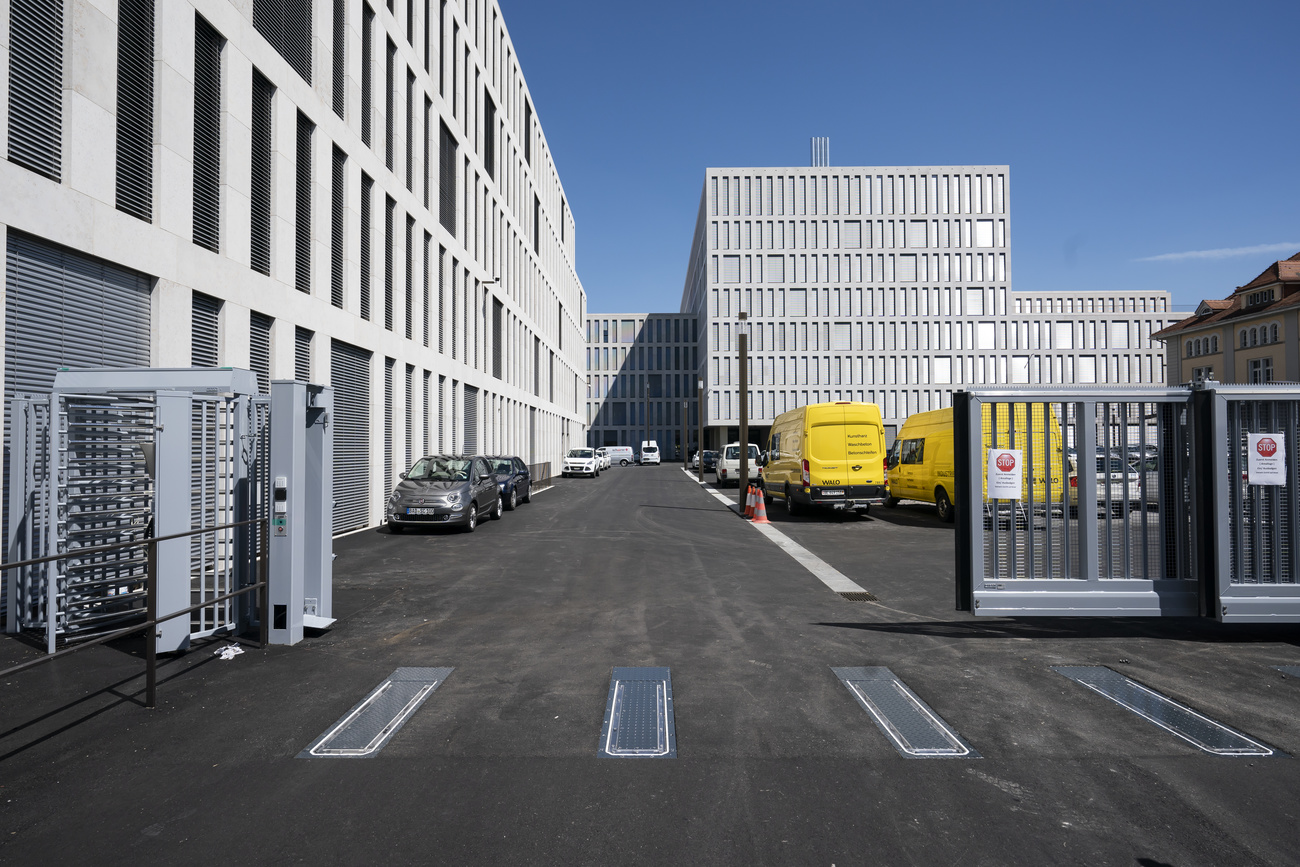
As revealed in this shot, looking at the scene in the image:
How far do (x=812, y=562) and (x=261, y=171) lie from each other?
11536 mm

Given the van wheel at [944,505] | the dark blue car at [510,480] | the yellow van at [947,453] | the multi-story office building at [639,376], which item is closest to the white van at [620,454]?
the multi-story office building at [639,376]

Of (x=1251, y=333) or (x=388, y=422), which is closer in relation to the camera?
(x=388, y=422)

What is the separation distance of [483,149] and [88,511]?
963 inches

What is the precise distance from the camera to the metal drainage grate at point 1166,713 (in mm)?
4336

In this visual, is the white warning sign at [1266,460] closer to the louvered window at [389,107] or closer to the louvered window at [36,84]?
the louvered window at [36,84]

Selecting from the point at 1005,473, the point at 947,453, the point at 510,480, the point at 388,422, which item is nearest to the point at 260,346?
the point at 388,422

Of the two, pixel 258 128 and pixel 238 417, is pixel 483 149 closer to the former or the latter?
pixel 258 128

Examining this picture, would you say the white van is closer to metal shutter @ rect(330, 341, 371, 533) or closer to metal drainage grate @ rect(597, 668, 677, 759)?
metal shutter @ rect(330, 341, 371, 533)

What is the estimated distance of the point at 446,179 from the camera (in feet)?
77.0

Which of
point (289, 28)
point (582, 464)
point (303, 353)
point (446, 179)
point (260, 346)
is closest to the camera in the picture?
point (260, 346)

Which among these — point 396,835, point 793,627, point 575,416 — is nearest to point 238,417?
point 396,835

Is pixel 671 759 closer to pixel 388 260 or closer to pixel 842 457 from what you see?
pixel 842 457

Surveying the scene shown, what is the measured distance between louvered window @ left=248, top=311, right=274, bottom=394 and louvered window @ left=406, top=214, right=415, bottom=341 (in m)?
6.52

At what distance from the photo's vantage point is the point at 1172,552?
22.4 feet
